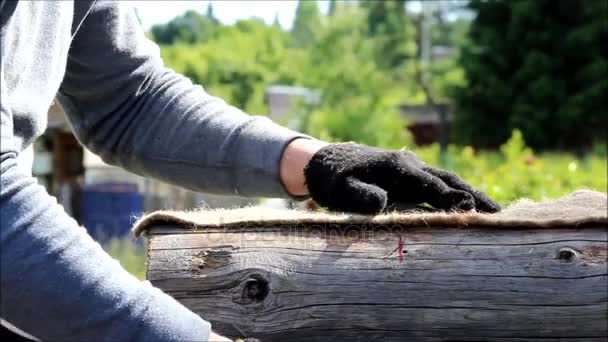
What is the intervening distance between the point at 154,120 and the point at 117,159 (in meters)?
0.13

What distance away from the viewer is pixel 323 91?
22.8 meters

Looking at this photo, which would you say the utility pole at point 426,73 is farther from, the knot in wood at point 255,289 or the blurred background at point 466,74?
the knot in wood at point 255,289

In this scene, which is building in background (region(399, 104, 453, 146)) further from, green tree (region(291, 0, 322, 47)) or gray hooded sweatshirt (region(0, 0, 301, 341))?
gray hooded sweatshirt (region(0, 0, 301, 341))

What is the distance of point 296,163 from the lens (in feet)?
5.37

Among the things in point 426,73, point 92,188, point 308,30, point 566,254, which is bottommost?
point 92,188

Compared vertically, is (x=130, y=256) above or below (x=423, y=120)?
below

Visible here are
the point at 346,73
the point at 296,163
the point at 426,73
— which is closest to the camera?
the point at 296,163

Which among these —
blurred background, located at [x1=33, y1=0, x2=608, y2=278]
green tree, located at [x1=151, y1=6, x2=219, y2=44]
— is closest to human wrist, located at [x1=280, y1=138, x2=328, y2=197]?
green tree, located at [x1=151, y1=6, x2=219, y2=44]

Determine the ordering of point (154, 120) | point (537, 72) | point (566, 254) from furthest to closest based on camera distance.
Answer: point (537, 72), point (154, 120), point (566, 254)

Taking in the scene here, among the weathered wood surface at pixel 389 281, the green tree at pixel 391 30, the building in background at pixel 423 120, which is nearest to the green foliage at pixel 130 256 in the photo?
the weathered wood surface at pixel 389 281

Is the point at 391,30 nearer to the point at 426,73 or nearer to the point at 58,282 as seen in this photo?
the point at 426,73

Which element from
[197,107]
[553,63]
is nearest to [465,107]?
[553,63]

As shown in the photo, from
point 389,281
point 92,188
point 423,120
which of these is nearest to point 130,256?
point 92,188

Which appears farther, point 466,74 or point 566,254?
point 466,74
